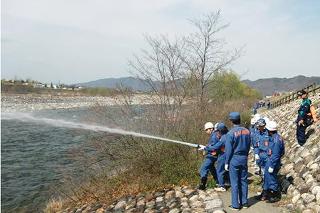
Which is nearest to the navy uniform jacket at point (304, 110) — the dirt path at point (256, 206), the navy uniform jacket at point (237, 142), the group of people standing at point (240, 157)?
the group of people standing at point (240, 157)

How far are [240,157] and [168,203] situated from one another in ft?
9.60

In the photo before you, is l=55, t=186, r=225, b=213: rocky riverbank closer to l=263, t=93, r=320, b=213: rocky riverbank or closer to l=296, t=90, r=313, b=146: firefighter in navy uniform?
l=263, t=93, r=320, b=213: rocky riverbank

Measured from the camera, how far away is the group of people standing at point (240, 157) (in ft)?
32.2

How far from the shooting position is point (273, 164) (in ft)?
33.6

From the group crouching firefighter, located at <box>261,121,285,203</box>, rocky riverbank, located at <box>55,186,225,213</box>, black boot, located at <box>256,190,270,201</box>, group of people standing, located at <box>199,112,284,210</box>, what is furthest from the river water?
crouching firefighter, located at <box>261,121,285,203</box>

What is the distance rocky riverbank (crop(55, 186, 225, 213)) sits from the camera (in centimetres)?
1062

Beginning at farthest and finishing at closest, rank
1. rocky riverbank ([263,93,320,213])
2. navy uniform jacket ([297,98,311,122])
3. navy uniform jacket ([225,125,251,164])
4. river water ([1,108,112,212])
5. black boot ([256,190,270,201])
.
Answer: river water ([1,108,112,212])
navy uniform jacket ([297,98,311,122])
black boot ([256,190,270,201])
navy uniform jacket ([225,125,251,164])
rocky riverbank ([263,93,320,213])

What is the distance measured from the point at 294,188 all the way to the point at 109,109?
7461 mm

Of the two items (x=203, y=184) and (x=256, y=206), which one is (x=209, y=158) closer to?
(x=203, y=184)

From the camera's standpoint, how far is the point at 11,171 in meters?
21.6

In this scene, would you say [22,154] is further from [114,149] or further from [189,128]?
[189,128]

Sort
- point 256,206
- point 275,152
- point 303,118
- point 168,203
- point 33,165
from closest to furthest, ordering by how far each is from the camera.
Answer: point 256,206 < point 275,152 < point 168,203 < point 303,118 < point 33,165

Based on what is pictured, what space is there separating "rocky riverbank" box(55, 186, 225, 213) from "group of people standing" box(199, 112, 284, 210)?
45 centimetres

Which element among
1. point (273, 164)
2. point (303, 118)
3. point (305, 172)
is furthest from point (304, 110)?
point (273, 164)
